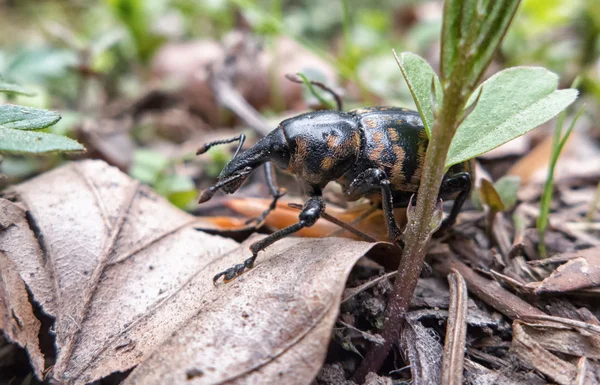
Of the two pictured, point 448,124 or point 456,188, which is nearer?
point 448,124

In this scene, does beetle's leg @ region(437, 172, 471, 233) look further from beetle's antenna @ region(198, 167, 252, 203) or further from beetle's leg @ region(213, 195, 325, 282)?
beetle's antenna @ region(198, 167, 252, 203)

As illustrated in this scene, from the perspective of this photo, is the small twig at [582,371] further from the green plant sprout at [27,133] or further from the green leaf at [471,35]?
the green plant sprout at [27,133]

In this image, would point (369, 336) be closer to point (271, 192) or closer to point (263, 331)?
point (263, 331)

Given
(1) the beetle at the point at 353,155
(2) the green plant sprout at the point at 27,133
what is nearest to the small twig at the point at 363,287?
(1) the beetle at the point at 353,155

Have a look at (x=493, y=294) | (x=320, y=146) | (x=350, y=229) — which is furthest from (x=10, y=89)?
(x=493, y=294)

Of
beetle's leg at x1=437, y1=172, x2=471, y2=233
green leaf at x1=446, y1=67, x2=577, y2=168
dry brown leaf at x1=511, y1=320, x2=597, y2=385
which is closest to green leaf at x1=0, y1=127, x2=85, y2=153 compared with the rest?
green leaf at x1=446, y1=67, x2=577, y2=168

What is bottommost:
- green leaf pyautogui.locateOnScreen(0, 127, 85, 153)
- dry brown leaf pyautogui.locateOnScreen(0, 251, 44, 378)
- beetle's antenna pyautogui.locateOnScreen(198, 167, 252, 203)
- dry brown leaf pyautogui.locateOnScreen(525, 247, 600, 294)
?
dry brown leaf pyautogui.locateOnScreen(0, 251, 44, 378)

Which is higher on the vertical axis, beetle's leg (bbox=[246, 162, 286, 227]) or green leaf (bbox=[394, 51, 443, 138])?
green leaf (bbox=[394, 51, 443, 138])
